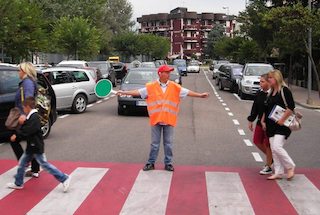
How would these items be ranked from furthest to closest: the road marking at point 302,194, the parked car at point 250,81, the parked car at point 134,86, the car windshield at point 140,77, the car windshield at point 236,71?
the car windshield at point 236,71, the parked car at point 250,81, the car windshield at point 140,77, the parked car at point 134,86, the road marking at point 302,194

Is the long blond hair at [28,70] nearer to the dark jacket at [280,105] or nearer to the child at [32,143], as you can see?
the child at [32,143]

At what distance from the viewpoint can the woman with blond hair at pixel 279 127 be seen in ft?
24.8

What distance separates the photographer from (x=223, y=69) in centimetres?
3167

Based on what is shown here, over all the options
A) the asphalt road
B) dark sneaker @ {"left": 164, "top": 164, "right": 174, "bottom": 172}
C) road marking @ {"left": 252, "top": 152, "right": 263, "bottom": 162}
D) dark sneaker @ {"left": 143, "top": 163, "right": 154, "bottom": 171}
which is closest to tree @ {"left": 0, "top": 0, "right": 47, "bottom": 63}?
the asphalt road

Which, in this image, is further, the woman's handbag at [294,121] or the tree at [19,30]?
the tree at [19,30]

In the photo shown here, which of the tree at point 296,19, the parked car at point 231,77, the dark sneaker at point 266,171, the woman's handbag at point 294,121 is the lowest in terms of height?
the parked car at point 231,77

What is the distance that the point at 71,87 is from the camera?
16.8m

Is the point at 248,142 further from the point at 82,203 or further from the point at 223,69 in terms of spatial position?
the point at 223,69

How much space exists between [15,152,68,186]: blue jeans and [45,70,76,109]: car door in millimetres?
9219

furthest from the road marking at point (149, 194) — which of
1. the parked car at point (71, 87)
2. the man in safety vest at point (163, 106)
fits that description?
the parked car at point (71, 87)

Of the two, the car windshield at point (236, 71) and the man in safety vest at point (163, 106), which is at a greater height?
the man in safety vest at point (163, 106)

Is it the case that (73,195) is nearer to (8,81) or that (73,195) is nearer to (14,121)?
(14,121)

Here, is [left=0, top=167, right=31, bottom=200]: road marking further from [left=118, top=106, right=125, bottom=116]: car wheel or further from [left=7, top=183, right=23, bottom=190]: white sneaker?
[left=118, top=106, right=125, bottom=116]: car wheel

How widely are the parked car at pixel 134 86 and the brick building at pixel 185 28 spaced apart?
12271 centimetres
